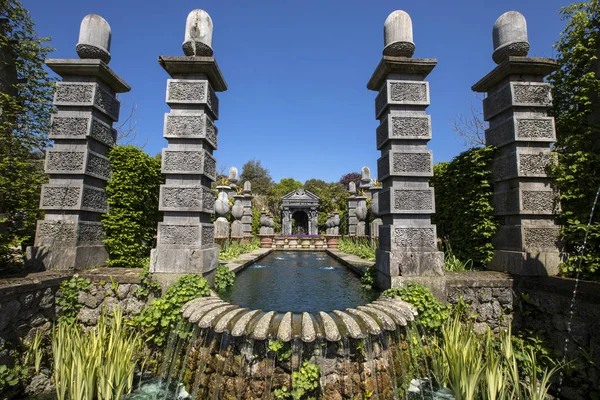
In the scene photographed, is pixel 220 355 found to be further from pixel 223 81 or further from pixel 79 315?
pixel 223 81

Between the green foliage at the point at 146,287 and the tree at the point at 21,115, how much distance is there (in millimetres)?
2550

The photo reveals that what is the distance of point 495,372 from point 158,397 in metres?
4.28

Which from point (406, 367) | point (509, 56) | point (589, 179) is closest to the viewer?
point (406, 367)

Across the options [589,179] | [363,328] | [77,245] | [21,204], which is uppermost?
[589,179]

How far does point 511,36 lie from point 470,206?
352cm

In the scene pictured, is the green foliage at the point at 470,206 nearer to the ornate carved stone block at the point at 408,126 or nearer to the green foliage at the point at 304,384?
the ornate carved stone block at the point at 408,126

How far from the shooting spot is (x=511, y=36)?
545 centimetres

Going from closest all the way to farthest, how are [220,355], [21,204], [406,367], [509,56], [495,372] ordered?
[495,372] → [220,355] → [406,367] → [509,56] → [21,204]

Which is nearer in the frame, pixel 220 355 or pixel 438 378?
pixel 220 355

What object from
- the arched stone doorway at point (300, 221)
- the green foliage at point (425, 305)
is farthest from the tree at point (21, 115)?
the arched stone doorway at point (300, 221)

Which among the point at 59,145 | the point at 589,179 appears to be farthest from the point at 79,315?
the point at 589,179

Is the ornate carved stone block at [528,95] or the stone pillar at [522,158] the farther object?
the ornate carved stone block at [528,95]

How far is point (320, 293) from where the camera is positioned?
584cm

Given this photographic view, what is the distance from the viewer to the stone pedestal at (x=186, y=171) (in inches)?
200
